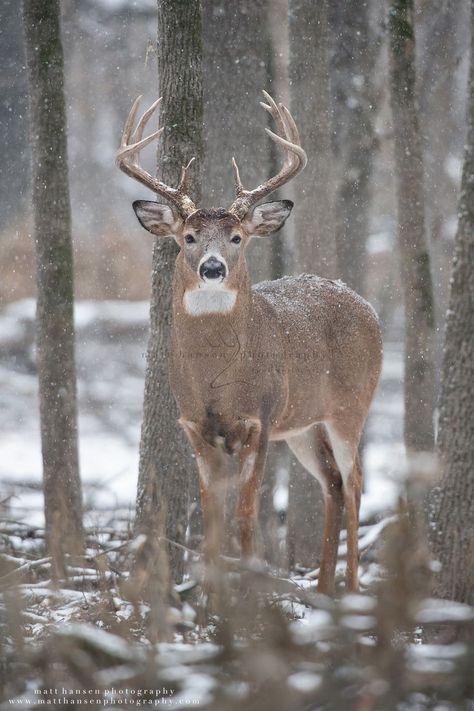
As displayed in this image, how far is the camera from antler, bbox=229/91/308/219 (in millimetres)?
6820

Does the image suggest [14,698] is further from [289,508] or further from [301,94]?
[301,94]

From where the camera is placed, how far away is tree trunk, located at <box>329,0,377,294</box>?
1226cm

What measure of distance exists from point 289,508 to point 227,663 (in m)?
6.86

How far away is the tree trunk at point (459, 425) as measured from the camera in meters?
5.32

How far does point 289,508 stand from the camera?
33.2 feet

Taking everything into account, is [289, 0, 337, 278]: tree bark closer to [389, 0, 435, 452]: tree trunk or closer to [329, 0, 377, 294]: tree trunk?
[389, 0, 435, 452]: tree trunk

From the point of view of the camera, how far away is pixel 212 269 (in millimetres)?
6152

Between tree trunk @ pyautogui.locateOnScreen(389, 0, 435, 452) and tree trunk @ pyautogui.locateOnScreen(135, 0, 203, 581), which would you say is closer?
tree trunk @ pyautogui.locateOnScreen(135, 0, 203, 581)

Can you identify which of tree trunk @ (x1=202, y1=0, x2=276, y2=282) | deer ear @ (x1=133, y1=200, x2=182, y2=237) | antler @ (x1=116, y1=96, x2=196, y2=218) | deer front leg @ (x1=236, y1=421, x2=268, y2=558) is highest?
tree trunk @ (x1=202, y1=0, x2=276, y2=282)

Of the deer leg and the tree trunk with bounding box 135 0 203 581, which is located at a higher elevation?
the tree trunk with bounding box 135 0 203 581

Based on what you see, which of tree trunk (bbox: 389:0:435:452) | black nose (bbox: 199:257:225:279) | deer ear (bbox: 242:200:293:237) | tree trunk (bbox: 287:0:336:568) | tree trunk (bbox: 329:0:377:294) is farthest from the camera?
tree trunk (bbox: 329:0:377:294)

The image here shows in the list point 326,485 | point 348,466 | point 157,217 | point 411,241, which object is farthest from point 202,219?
point 411,241

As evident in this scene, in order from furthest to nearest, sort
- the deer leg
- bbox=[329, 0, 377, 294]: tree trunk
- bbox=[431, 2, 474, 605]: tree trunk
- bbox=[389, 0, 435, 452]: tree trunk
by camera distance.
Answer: bbox=[329, 0, 377, 294]: tree trunk → bbox=[389, 0, 435, 452]: tree trunk → the deer leg → bbox=[431, 2, 474, 605]: tree trunk

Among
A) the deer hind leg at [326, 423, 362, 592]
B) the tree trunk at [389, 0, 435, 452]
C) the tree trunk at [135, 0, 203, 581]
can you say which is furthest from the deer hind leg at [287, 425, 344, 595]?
the tree trunk at [389, 0, 435, 452]
